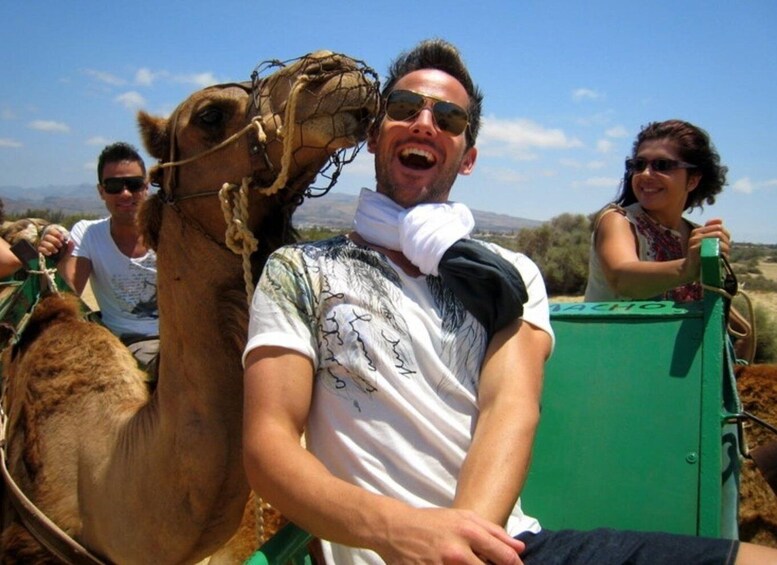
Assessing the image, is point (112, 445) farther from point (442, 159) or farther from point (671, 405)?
point (671, 405)

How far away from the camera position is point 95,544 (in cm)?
274

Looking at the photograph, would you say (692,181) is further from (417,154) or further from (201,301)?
(201,301)

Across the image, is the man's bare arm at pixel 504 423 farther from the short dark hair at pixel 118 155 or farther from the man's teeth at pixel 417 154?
the short dark hair at pixel 118 155

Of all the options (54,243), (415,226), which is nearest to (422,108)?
(415,226)

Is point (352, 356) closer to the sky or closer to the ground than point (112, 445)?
closer to the sky

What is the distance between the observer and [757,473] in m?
3.57

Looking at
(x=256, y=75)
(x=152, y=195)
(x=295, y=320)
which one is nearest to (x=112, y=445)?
(x=152, y=195)

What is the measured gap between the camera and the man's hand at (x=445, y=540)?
1.47 metres

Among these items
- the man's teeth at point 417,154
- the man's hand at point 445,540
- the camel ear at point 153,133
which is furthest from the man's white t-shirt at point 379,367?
the camel ear at point 153,133

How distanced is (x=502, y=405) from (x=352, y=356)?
16.6 inches

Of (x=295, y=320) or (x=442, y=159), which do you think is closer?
(x=295, y=320)

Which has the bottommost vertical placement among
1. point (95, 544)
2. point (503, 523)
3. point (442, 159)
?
point (95, 544)

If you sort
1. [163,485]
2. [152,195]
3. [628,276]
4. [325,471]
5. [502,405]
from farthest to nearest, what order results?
[628,276]
[152,195]
[163,485]
[502,405]
[325,471]

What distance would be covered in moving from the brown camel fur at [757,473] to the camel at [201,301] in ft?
8.33
